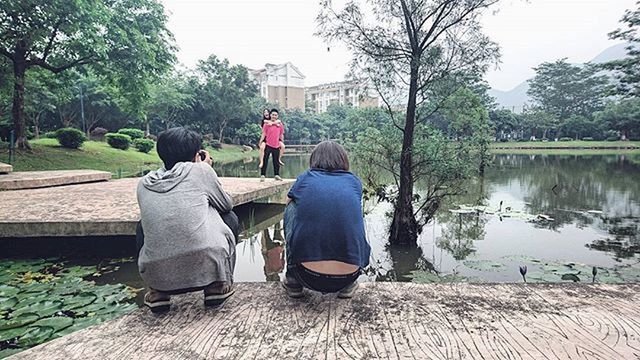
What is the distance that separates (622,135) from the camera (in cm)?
3466

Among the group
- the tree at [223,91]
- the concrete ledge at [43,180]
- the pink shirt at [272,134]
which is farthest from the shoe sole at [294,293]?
the tree at [223,91]

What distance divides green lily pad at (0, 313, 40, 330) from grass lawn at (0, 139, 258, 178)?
9028 millimetres

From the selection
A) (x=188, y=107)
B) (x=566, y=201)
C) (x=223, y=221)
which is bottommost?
(x=566, y=201)

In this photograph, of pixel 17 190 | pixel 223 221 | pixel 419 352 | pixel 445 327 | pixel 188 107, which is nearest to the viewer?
pixel 419 352

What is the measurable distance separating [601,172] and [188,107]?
966 inches

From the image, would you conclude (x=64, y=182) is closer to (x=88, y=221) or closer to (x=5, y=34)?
(x=88, y=221)

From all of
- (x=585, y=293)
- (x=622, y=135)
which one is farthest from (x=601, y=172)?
(x=622, y=135)

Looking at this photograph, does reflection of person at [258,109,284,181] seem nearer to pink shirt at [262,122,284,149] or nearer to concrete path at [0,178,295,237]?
pink shirt at [262,122,284,149]

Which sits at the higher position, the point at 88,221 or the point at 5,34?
the point at 5,34

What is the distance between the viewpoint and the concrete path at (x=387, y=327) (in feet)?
4.86

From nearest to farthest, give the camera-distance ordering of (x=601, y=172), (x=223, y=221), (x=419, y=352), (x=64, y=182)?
1. (x=419, y=352)
2. (x=223, y=221)
3. (x=64, y=182)
4. (x=601, y=172)

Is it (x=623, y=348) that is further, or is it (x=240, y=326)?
(x=240, y=326)

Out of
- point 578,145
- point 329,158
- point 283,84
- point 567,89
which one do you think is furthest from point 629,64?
point 283,84

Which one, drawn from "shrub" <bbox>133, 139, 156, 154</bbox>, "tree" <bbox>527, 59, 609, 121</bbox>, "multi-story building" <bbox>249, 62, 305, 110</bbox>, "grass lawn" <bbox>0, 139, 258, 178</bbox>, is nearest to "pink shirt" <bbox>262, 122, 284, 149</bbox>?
"grass lawn" <bbox>0, 139, 258, 178</bbox>
